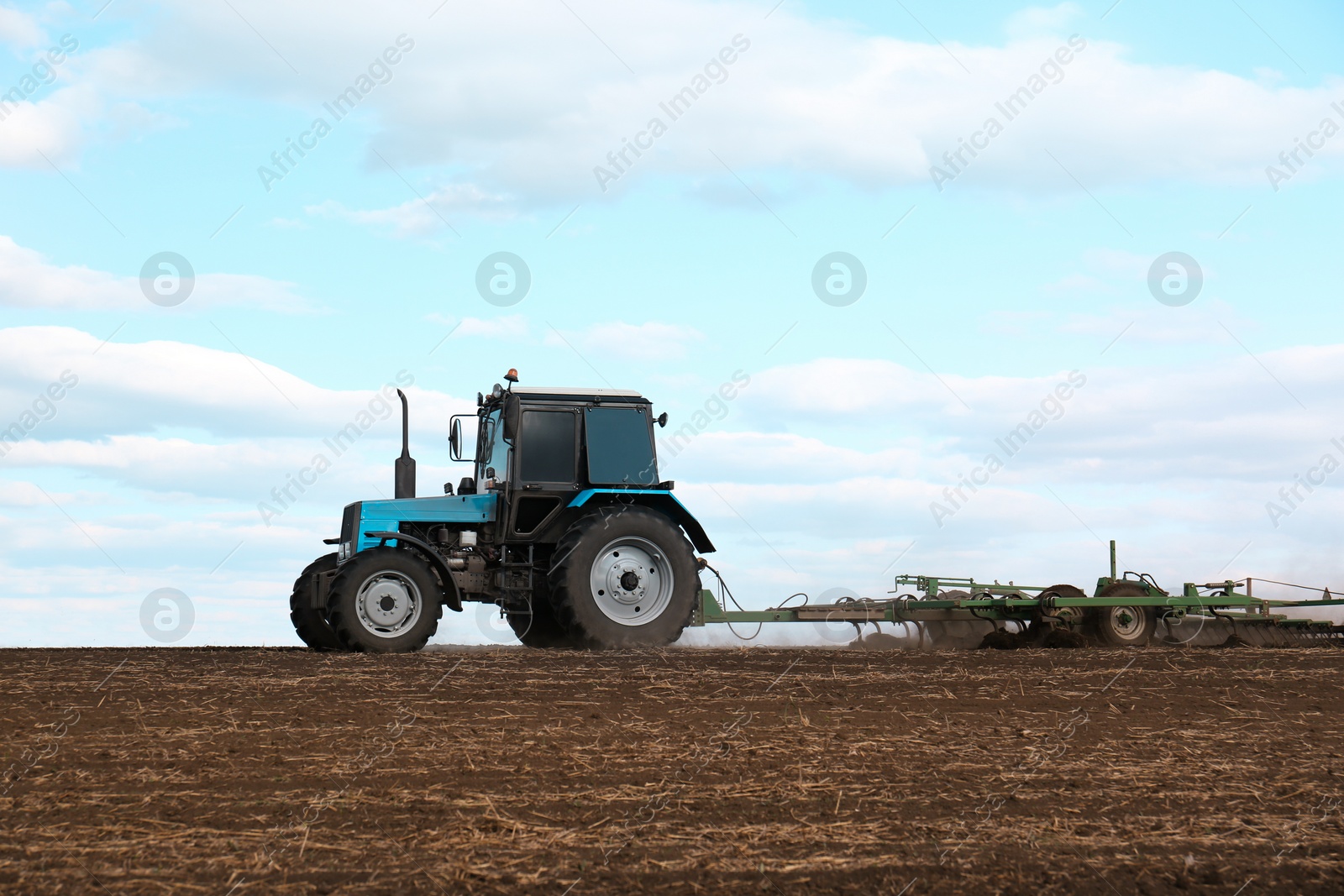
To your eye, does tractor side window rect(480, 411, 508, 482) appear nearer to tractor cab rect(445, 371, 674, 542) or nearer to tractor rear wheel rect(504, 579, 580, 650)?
tractor cab rect(445, 371, 674, 542)

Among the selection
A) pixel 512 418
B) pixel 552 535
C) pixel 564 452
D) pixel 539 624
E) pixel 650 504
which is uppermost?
pixel 512 418

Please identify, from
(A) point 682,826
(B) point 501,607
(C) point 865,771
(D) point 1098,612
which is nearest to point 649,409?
(B) point 501,607

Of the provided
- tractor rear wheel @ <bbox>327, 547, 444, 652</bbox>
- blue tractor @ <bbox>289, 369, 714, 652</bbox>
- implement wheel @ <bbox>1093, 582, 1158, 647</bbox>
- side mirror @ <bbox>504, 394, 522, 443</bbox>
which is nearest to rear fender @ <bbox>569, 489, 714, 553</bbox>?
blue tractor @ <bbox>289, 369, 714, 652</bbox>

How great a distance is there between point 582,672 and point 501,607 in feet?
9.79

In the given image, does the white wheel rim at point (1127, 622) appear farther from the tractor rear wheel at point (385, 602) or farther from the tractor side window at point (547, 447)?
the tractor rear wheel at point (385, 602)

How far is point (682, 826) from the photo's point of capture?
5.04m

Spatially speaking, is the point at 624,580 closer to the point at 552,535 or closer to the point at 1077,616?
the point at 552,535

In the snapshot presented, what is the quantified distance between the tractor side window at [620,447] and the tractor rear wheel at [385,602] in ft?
6.60

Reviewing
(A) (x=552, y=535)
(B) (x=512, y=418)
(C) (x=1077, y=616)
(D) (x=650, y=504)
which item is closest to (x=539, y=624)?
(A) (x=552, y=535)

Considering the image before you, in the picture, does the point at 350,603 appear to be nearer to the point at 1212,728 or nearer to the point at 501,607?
the point at 501,607

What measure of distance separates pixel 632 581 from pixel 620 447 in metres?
1.37

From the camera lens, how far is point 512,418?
41.5ft

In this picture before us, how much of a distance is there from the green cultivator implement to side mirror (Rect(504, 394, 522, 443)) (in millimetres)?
3056

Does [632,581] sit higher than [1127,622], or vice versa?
[632,581]
